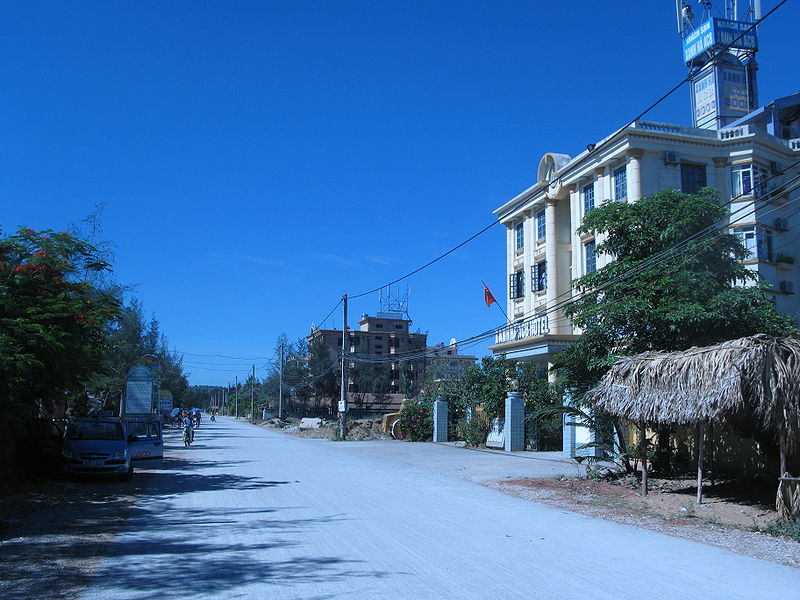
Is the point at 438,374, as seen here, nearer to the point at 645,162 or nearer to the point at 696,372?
the point at 645,162

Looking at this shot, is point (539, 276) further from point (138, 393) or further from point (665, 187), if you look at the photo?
point (138, 393)

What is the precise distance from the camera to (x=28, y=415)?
52.3 feet

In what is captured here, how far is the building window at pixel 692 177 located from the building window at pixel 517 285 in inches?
481

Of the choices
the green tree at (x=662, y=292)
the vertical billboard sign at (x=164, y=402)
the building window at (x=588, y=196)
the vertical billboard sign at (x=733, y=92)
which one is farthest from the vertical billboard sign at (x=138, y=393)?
the vertical billboard sign at (x=733, y=92)

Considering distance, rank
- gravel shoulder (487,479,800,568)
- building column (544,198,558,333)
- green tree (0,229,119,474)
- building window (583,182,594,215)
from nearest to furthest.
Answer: gravel shoulder (487,479,800,568), green tree (0,229,119,474), building window (583,182,594,215), building column (544,198,558,333)

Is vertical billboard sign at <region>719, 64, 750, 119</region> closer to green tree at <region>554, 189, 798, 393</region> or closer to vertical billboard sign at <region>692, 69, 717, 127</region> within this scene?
vertical billboard sign at <region>692, 69, 717, 127</region>

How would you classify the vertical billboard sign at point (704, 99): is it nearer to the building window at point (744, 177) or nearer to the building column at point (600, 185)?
the building window at point (744, 177)

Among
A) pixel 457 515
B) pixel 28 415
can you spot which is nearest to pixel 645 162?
pixel 457 515

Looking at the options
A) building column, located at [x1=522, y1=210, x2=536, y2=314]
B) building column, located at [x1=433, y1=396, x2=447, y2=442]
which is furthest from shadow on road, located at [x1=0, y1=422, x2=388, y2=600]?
building column, located at [x1=522, y1=210, x2=536, y2=314]

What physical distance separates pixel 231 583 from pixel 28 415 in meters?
11.0

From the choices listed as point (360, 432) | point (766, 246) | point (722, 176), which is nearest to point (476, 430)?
point (360, 432)

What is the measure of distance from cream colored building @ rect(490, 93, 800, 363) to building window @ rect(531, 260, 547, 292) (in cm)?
92

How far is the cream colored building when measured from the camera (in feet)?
109

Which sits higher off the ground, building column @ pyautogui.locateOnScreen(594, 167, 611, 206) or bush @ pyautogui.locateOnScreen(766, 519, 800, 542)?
building column @ pyautogui.locateOnScreen(594, 167, 611, 206)
